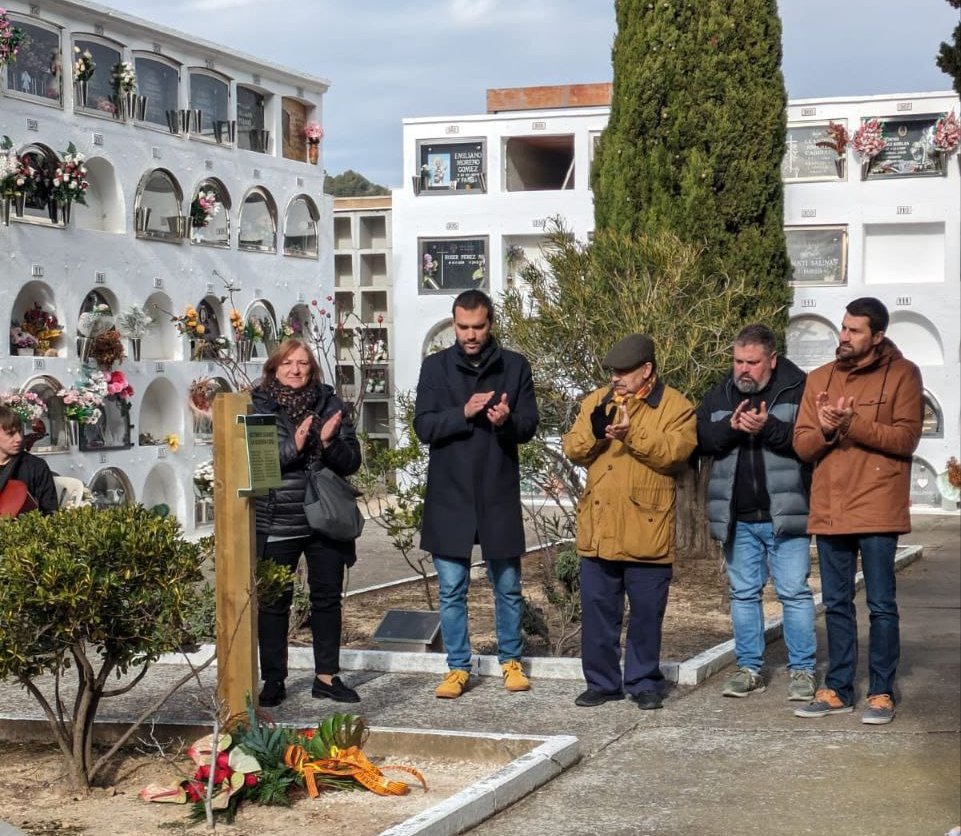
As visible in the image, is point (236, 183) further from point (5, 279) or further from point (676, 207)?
point (676, 207)

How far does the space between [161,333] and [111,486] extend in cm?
215

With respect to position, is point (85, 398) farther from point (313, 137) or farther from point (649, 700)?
point (649, 700)

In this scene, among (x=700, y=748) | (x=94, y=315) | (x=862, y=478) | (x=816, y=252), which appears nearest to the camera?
(x=700, y=748)

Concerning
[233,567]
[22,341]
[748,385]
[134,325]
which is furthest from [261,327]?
[233,567]

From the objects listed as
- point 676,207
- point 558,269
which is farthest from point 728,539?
point 676,207

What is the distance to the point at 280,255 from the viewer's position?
68.3ft

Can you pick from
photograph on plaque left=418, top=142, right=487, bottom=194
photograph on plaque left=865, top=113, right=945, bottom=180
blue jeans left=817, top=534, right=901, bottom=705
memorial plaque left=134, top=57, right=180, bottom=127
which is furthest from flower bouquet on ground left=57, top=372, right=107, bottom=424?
photograph on plaque left=865, top=113, right=945, bottom=180

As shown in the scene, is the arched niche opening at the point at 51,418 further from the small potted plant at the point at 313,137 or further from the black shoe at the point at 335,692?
the black shoe at the point at 335,692

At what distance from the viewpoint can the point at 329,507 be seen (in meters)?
6.47

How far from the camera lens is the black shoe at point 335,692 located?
6703 millimetres

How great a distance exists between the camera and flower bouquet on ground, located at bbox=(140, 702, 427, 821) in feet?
16.0

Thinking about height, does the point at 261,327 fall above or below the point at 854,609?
above

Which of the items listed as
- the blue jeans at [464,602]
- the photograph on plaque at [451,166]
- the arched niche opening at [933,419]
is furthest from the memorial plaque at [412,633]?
the photograph on plaque at [451,166]

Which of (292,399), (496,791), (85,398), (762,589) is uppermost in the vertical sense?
(292,399)
